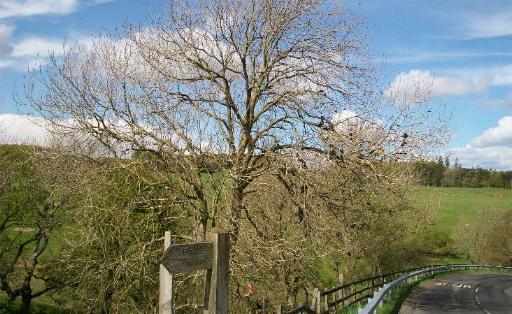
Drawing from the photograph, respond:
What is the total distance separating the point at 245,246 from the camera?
1242 centimetres

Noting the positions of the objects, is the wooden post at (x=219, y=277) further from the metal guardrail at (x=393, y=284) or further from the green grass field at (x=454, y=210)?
the green grass field at (x=454, y=210)

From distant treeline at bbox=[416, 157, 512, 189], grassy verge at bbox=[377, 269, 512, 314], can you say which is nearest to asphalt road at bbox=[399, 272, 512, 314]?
grassy verge at bbox=[377, 269, 512, 314]

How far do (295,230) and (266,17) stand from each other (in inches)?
264

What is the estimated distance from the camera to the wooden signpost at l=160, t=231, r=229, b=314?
5695 mm

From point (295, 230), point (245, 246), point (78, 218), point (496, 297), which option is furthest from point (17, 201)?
point (496, 297)

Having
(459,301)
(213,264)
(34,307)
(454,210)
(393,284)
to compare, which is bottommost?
(34,307)

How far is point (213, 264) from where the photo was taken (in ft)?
19.8

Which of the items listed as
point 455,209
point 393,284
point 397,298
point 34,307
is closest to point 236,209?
point 393,284

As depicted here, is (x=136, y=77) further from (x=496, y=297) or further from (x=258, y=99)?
(x=496, y=297)

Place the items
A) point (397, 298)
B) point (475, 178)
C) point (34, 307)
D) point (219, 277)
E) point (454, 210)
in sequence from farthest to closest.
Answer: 1. point (475, 178)
2. point (454, 210)
3. point (34, 307)
4. point (397, 298)
5. point (219, 277)

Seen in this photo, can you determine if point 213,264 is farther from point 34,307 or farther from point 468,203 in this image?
point 468,203

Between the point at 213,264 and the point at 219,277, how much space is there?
159 mm

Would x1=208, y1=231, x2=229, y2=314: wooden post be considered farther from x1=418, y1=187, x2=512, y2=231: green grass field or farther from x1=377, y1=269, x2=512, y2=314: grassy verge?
x1=418, y1=187, x2=512, y2=231: green grass field

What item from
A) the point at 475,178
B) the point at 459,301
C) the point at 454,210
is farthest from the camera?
the point at 475,178
